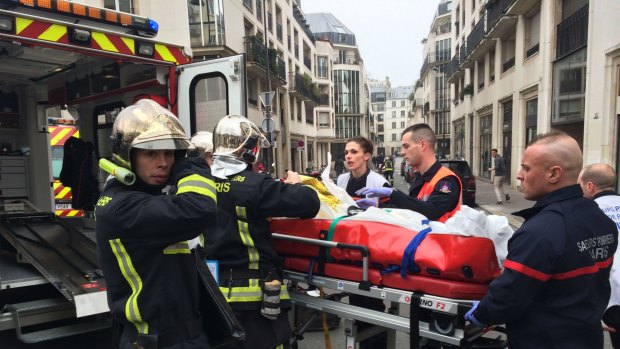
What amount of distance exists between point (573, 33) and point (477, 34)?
10.6 metres

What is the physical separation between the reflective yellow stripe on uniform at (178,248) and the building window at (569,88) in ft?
45.3

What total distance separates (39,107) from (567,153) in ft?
20.9

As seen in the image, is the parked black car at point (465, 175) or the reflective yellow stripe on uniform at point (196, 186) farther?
the parked black car at point (465, 175)

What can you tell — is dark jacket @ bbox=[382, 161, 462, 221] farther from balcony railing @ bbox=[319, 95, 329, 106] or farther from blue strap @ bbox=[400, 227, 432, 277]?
balcony railing @ bbox=[319, 95, 329, 106]

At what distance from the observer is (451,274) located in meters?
2.02

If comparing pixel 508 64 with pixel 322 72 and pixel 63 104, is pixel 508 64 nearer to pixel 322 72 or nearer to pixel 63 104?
pixel 63 104

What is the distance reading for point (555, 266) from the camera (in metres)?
1.68

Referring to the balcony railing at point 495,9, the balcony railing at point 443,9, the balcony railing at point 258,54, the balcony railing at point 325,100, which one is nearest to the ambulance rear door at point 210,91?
the balcony railing at point 495,9

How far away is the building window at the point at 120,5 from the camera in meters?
12.7

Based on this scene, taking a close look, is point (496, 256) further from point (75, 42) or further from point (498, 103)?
point (498, 103)

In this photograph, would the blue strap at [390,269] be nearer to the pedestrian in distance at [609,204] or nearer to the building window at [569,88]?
the pedestrian in distance at [609,204]

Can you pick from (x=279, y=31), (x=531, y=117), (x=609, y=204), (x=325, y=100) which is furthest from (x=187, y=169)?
(x=325, y=100)

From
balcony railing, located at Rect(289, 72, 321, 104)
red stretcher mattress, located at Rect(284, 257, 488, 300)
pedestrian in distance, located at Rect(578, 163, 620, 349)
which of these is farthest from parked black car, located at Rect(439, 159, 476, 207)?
balcony railing, located at Rect(289, 72, 321, 104)

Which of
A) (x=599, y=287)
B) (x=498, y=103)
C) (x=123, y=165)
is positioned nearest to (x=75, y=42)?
(x=123, y=165)
